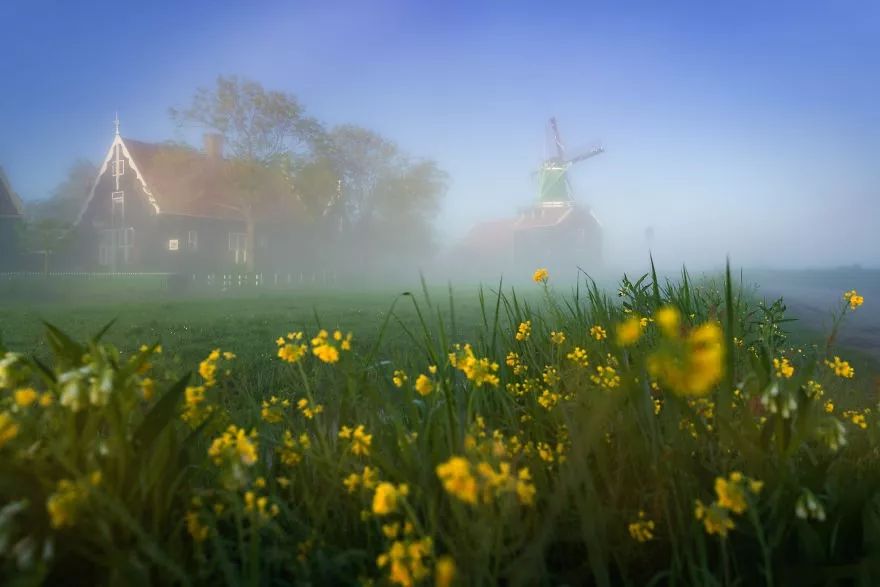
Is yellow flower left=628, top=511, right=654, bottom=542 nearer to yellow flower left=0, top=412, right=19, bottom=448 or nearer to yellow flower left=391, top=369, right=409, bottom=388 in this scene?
yellow flower left=391, top=369, right=409, bottom=388

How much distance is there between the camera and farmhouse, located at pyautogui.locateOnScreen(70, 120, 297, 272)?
114 feet

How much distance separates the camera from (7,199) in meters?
33.9

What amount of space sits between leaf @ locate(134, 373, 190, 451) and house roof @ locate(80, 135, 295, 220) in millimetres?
35545

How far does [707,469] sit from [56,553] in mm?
1886

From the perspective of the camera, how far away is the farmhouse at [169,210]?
114 ft

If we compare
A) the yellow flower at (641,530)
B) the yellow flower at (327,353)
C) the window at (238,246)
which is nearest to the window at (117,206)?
the window at (238,246)

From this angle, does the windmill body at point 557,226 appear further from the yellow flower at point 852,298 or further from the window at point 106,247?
the yellow flower at point 852,298

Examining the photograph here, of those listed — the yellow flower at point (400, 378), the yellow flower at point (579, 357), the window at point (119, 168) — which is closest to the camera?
the yellow flower at point (400, 378)

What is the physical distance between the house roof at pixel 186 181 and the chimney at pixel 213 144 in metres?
0.26

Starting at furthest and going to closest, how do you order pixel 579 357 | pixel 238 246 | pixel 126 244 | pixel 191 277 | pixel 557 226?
pixel 557 226, pixel 238 246, pixel 126 244, pixel 191 277, pixel 579 357

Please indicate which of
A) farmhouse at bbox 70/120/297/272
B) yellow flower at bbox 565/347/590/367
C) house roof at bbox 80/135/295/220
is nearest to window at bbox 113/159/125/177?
farmhouse at bbox 70/120/297/272

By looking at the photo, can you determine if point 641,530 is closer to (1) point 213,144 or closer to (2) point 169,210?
(2) point 169,210

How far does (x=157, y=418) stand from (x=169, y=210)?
118 feet

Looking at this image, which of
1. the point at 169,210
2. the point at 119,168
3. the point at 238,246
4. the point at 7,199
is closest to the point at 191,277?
the point at 169,210
